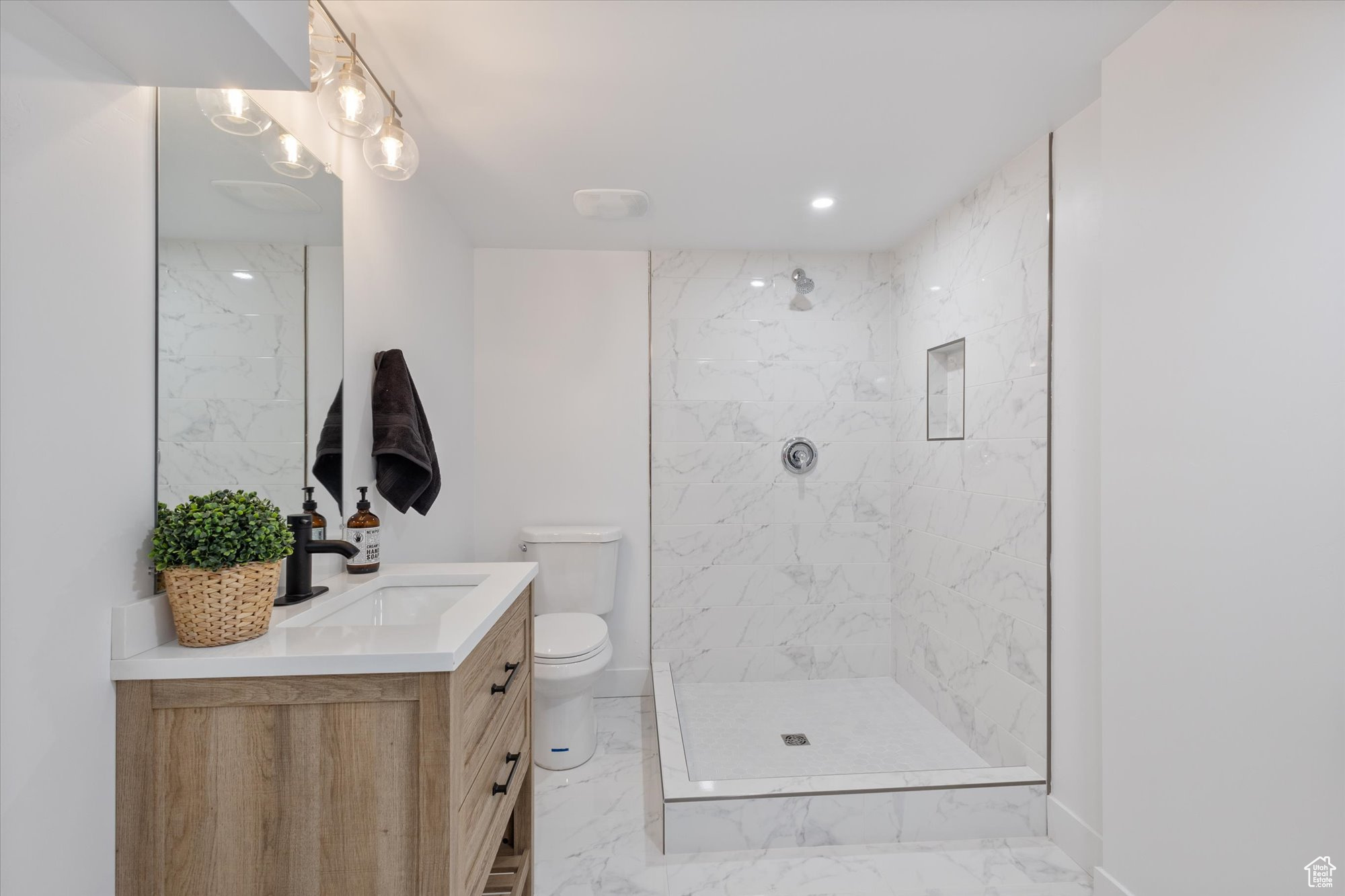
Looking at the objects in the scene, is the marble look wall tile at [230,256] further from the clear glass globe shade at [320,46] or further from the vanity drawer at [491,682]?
the vanity drawer at [491,682]

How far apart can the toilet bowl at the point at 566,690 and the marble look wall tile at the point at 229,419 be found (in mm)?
1284

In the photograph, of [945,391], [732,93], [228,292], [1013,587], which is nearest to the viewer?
[228,292]

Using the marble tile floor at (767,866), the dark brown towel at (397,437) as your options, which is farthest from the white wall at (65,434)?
the marble tile floor at (767,866)

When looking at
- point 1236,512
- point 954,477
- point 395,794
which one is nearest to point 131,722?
point 395,794

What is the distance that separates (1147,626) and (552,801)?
1973 mm

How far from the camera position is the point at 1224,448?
1.35 metres

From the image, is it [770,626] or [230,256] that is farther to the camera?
[770,626]

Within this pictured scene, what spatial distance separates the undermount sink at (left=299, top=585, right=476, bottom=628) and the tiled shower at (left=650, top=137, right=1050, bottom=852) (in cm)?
102

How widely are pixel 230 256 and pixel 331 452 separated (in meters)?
0.59

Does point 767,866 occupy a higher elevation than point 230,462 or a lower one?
lower

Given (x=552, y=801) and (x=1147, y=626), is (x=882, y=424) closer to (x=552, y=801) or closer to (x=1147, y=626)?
(x=1147, y=626)

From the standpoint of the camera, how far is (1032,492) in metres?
2.11

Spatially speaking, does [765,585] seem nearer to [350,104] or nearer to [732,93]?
[732,93]

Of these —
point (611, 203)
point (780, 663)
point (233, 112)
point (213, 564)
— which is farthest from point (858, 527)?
point (233, 112)
